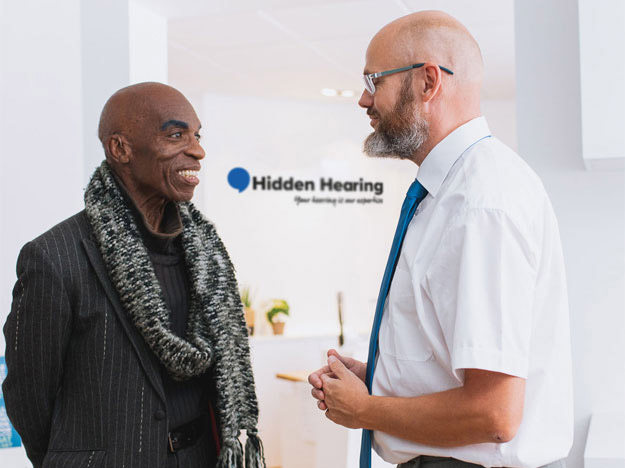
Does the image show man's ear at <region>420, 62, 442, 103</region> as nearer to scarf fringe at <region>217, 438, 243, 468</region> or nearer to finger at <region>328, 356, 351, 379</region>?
finger at <region>328, 356, 351, 379</region>

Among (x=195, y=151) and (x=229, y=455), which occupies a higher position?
(x=195, y=151)

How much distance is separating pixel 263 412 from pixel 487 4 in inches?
163

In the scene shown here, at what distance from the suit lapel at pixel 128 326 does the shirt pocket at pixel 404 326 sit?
0.59 meters

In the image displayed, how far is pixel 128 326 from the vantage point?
1.72 metres

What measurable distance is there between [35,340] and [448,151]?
3.44 ft

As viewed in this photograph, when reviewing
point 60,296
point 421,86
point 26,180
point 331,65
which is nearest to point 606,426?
point 421,86

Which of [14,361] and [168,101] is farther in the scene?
[168,101]

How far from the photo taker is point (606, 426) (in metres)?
2.45

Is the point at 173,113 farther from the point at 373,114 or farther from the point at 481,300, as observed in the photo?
the point at 481,300

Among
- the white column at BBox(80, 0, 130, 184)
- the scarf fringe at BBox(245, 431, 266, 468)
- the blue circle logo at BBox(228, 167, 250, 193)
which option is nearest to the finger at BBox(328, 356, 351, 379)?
the scarf fringe at BBox(245, 431, 266, 468)

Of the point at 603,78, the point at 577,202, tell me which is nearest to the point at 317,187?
the point at 577,202

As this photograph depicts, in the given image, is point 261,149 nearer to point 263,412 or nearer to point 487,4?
point 263,412

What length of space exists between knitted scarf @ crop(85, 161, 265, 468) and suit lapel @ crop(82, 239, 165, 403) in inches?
0.7

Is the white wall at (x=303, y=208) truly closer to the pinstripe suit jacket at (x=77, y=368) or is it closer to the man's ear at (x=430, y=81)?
the pinstripe suit jacket at (x=77, y=368)
